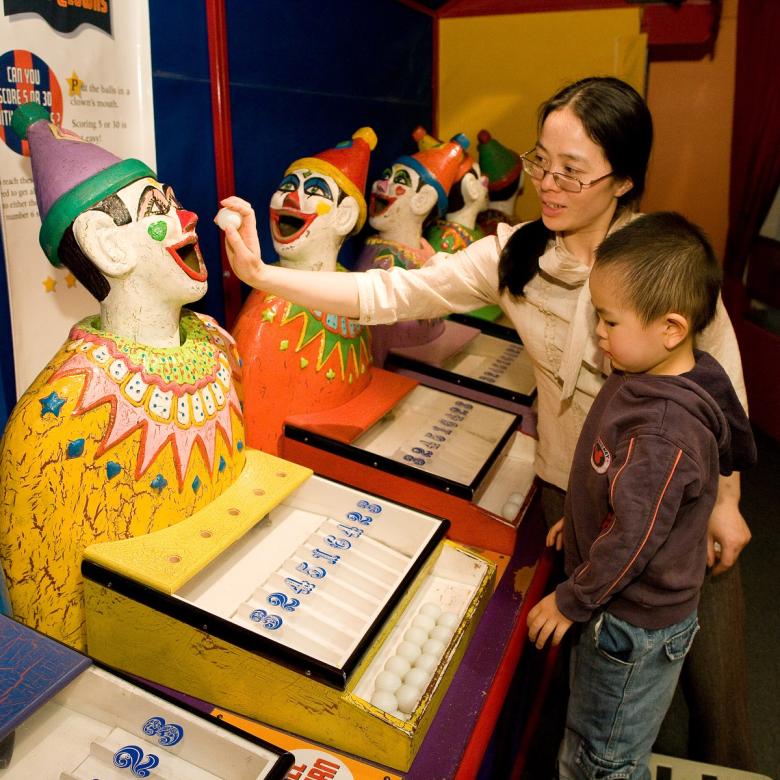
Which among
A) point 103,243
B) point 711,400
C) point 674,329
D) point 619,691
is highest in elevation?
point 103,243

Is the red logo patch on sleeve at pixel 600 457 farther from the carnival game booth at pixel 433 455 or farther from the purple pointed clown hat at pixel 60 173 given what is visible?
the purple pointed clown hat at pixel 60 173

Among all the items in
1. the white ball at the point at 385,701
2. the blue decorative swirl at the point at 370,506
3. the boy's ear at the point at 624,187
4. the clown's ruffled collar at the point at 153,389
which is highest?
the boy's ear at the point at 624,187

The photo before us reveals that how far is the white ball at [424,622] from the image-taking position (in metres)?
1.36

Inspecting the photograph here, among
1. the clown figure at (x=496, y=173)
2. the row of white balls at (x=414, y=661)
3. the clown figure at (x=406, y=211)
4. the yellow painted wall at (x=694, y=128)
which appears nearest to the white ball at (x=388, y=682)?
the row of white balls at (x=414, y=661)

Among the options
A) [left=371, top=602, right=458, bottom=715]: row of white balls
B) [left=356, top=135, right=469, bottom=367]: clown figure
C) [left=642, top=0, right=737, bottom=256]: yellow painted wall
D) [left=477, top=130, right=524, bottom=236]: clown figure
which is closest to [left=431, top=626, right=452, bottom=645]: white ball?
[left=371, top=602, right=458, bottom=715]: row of white balls

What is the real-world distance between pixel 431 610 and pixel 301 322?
67 cm

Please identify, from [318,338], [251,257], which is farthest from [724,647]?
[251,257]

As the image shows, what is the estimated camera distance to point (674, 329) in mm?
1165

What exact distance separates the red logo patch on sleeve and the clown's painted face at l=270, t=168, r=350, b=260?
31.1 inches

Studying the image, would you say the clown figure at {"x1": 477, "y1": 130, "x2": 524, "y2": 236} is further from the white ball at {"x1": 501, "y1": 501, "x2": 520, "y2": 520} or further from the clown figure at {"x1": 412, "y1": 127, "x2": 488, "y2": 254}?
the white ball at {"x1": 501, "y1": 501, "x2": 520, "y2": 520}

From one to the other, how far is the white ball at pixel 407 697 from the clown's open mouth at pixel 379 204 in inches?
57.8

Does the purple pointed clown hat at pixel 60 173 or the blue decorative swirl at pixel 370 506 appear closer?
the purple pointed clown hat at pixel 60 173

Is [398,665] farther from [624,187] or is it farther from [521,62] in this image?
[521,62]

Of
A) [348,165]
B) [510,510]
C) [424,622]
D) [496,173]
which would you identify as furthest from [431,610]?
[496,173]
